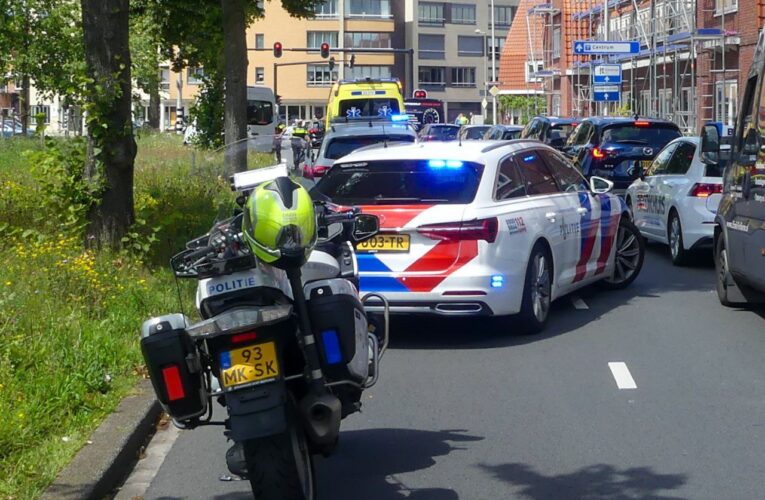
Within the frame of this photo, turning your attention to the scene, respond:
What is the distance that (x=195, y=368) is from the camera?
5336mm

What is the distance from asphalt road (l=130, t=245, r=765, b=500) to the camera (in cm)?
628

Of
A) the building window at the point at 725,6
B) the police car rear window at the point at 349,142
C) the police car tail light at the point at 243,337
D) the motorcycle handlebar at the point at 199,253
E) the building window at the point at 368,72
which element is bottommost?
the police car tail light at the point at 243,337

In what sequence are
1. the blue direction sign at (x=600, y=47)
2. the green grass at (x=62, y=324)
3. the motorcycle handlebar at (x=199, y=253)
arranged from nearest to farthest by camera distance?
1. the motorcycle handlebar at (x=199, y=253)
2. the green grass at (x=62, y=324)
3. the blue direction sign at (x=600, y=47)

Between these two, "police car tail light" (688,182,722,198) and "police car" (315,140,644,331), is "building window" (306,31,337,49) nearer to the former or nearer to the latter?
"police car tail light" (688,182,722,198)

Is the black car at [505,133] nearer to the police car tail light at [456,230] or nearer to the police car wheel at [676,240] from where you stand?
the police car wheel at [676,240]

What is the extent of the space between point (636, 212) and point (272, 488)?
12.7 meters

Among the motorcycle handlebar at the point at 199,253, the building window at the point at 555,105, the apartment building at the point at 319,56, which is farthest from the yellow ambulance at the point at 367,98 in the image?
the apartment building at the point at 319,56

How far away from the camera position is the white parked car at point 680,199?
14.4 metres

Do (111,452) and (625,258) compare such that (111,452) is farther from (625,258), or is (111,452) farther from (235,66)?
(235,66)

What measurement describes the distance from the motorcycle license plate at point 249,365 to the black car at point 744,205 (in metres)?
6.00

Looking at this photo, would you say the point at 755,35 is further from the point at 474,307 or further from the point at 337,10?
the point at 337,10

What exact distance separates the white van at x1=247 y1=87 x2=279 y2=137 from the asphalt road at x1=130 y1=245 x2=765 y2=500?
131 feet

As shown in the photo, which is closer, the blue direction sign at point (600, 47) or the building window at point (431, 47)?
the blue direction sign at point (600, 47)

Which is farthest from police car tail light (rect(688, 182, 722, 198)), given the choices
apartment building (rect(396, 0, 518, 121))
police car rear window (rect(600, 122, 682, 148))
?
apartment building (rect(396, 0, 518, 121))
